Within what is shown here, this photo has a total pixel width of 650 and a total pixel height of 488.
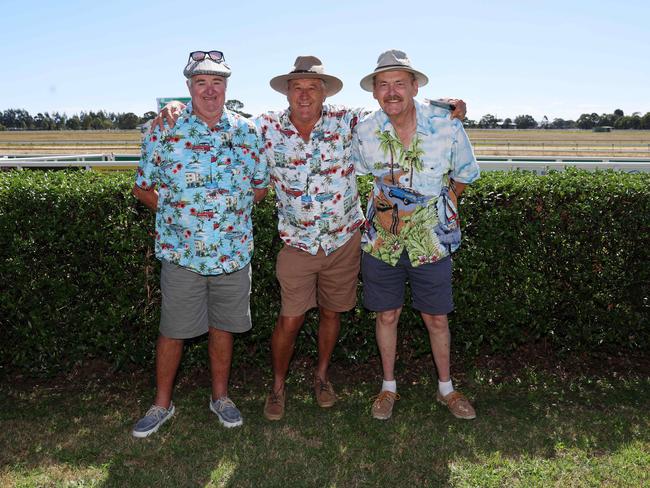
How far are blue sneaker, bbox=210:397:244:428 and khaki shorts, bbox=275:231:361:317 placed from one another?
2.18 ft

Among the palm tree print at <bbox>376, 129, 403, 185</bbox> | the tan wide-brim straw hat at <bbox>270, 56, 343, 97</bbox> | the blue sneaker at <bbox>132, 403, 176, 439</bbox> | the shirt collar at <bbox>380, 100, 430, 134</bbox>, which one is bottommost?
the blue sneaker at <bbox>132, 403, 176, 439</bbox>

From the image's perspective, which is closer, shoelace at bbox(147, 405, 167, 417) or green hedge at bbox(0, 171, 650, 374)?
shoelace at bbox(147, 405, 167, 417)

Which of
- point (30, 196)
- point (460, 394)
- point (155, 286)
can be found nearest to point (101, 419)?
point (155, 286)

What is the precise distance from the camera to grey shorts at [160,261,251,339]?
3.45 m

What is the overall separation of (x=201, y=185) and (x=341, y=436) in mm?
1664

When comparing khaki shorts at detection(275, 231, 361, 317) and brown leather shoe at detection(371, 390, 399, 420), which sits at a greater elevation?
khaki shorts at detection(275, 231, 361, 317)

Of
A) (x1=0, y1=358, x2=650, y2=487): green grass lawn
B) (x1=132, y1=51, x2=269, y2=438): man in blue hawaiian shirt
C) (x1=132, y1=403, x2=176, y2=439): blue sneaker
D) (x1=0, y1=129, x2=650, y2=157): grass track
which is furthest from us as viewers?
(x1=0, y1=129, x2=650, y2=157): grass track

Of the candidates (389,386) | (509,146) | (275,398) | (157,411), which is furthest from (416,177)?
(509,146)

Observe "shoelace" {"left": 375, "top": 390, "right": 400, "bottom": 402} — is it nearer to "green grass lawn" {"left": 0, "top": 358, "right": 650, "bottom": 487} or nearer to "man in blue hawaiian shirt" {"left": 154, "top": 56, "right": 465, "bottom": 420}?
"green grass lawn" {"left": 0, "top": 358, "right": 650, "bottom": 487}

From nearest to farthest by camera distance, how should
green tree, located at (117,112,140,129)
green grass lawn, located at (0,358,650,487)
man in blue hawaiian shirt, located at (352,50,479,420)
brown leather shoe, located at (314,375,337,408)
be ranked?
green grass lawn, located at (0,358,650,487) < man in blue hawaiian shirt, located at (352,50,479,420) < brown leather shoe, located at (314,375,337,408) < green tree, located at (117,112,140,129)

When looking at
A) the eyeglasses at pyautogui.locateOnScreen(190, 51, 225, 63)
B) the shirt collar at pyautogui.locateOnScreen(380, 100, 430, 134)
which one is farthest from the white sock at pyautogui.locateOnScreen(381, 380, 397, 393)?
the eyeglasses at pyautogui.locateOnScreen(190, 51, 225, 63)

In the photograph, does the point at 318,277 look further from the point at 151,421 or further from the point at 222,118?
the point at 151,421

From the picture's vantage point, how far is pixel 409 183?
11.4 ft

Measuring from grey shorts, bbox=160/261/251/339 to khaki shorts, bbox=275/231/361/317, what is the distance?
238 mm
